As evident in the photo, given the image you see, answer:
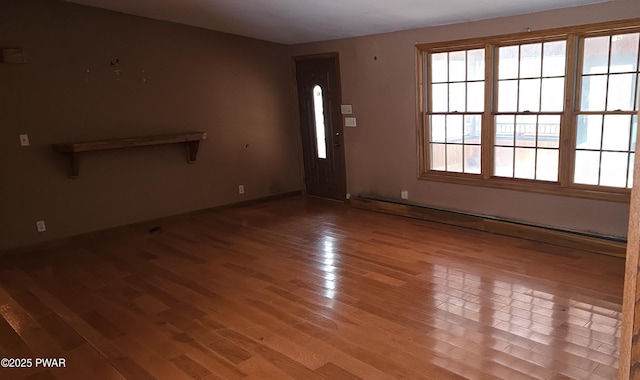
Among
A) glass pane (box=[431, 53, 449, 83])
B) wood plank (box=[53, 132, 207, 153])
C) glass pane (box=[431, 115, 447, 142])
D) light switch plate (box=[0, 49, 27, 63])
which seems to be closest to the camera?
light switch plate (box=[0, 49, 27, 63])

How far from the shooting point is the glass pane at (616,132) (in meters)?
4.14

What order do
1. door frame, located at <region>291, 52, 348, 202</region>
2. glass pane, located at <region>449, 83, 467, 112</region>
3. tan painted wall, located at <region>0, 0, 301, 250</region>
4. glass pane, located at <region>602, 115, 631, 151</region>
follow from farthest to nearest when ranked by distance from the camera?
door frame, located at <region>291, 52, 348, 202</region> → glass pane, located at <region>449, 83, 467, 112</region> → tan painted wall, located at <region>0, 0, 301, 250</region> → glass pane, located at <region>602, 115, 631, 151</region>

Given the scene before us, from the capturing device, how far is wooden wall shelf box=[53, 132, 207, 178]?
5074mm

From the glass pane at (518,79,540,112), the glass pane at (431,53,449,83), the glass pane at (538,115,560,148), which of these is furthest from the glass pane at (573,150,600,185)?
the glass pane at (431,53,449,83)

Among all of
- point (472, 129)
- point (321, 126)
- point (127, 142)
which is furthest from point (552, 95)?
point (127, 142)

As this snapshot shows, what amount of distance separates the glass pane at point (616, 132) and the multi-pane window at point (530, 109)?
42 centimetres

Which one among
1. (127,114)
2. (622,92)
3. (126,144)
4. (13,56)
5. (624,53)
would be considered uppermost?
(13,56)

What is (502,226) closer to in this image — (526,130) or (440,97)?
A: (526,130)

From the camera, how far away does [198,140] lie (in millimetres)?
6164

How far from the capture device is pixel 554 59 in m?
4.48

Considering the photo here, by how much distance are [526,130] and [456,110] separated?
88 cm

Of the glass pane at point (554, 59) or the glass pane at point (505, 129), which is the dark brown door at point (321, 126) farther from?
the glass pane at point (554, 59)

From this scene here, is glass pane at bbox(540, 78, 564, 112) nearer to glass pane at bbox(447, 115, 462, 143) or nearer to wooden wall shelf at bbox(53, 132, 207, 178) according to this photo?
glass pane at bbox(447, 115, 462, 143)

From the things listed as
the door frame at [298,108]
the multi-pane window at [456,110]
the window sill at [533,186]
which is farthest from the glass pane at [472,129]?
the door frame at [298,108]
